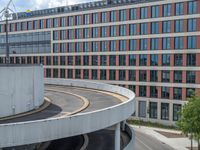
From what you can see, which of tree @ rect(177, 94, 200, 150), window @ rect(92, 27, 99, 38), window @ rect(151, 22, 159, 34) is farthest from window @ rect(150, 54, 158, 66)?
tree @ rect(177, 94, 200, 150)

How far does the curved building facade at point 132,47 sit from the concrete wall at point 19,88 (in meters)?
43.5

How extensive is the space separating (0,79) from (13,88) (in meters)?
1.74

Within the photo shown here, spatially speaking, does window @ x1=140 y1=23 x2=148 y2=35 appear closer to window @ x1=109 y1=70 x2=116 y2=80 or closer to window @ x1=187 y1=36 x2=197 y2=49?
window @ x1=187 y1=36 x2=197 y2=49

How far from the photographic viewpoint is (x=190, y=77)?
65.0 meters

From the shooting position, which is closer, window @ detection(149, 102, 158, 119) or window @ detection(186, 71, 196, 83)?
window @ detection(186, 71, 196, 83)

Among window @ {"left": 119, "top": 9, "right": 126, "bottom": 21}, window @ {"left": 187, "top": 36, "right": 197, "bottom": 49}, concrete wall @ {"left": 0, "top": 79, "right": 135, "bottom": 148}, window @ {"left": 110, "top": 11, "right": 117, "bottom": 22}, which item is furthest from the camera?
window @ {"left": 110, "top": 11, "right": 117, "bottom": 22}

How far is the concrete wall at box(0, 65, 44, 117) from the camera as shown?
984 inches

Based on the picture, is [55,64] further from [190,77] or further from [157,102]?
[190,77]

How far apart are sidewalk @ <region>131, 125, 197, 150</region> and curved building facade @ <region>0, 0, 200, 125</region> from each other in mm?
5225

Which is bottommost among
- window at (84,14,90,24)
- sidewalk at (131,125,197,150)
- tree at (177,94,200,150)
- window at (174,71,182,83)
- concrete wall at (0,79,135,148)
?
sidewalk at (131,125,197,150)

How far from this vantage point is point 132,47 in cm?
7331

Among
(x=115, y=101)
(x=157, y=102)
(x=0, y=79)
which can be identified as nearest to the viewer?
(x=0, y=79)

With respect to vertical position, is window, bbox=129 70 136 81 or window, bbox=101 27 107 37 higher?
window, bbox=101 27 107 37

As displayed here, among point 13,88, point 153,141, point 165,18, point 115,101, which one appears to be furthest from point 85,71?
point 13,88
